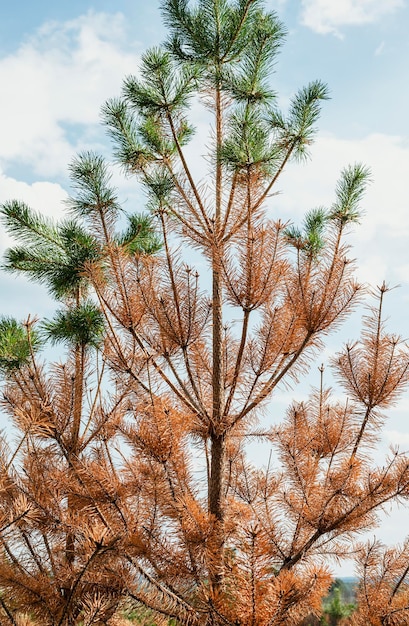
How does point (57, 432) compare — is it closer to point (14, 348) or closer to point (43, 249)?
point (14, 348)

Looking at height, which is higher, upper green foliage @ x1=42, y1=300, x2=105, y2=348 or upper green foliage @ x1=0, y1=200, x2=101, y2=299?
upper green foliage @ x1=0, y1=200, x2=101, y2=299

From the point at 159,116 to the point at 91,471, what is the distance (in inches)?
80.0

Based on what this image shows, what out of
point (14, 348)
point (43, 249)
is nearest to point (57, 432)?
point (14, 348)

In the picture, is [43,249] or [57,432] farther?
[43,249]

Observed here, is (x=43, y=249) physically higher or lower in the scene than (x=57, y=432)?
higher

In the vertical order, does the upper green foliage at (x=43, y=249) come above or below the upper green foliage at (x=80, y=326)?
above

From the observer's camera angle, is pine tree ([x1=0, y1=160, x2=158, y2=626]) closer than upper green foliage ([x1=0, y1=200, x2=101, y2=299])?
Yes

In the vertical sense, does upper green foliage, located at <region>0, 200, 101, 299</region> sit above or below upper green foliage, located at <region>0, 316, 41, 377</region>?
above

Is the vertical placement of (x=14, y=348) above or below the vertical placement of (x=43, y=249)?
below

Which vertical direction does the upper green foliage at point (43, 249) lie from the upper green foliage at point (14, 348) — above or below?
above

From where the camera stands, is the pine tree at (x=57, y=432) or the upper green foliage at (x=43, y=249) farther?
the upper green foliage at (x=43, y=249)

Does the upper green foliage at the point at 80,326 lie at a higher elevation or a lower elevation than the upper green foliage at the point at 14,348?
higher

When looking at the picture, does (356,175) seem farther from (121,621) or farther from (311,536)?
(121,621)

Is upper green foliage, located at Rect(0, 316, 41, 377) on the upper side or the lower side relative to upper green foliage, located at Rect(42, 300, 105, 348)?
lower
